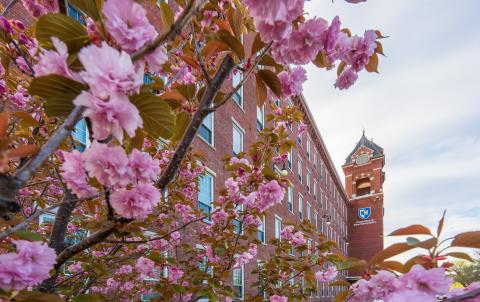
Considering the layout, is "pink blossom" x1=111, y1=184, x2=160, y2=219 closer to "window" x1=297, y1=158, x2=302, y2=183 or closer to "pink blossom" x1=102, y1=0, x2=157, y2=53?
"pink blossom" x1=102, y1=0, x2=157, y2=53

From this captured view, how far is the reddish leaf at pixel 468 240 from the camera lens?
3.29 feet

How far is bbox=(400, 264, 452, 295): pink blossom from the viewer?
92 cm

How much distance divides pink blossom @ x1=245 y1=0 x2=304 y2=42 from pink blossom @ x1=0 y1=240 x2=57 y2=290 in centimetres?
110

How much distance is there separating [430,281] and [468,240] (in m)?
0.24

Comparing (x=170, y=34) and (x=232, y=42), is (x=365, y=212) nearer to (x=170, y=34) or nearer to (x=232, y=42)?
(x=232, y=42)

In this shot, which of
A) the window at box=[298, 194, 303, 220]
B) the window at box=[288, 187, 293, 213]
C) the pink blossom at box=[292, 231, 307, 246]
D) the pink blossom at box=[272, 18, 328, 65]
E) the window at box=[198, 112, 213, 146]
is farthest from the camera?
the window at box=[298, 194, 303, 220]

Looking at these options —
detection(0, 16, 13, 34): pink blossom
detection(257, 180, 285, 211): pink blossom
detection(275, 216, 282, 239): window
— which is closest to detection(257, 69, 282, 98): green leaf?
detection(257, 180, 285, 211): pink blossom

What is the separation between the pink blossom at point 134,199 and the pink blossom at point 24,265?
0.27 metres

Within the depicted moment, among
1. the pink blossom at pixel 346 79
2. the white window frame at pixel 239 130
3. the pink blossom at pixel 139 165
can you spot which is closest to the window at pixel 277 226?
the white window frame at pixel 239 130

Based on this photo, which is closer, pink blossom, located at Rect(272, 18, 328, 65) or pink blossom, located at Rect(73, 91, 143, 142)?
pink blossom, located at Rect(73, 91, 143, 142)

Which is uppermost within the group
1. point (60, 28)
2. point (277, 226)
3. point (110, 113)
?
point (60, 28)

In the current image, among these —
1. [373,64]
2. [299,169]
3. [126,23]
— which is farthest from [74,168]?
[299,169]

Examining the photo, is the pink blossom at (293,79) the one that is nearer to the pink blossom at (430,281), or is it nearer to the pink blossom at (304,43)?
the pink blossom at (304,43)

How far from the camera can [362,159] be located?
145 feet
